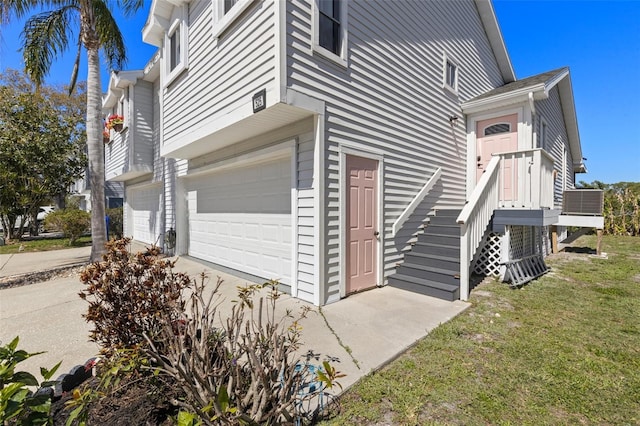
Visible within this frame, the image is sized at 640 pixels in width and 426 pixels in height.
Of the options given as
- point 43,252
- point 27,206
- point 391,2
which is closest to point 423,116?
point 391,2

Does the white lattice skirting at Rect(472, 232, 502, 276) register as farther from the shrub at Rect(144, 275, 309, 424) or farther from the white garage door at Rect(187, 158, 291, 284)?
the shrub at Rect(144, 275, 309, 424)

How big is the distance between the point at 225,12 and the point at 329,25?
201 centimetres

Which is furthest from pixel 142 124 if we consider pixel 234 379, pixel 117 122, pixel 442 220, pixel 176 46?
pixel 234 379

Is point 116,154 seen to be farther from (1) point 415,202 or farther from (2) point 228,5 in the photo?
(1) point 415,202

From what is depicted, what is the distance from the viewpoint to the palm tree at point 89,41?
24.6 ft

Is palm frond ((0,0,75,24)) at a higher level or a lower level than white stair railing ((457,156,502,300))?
higher

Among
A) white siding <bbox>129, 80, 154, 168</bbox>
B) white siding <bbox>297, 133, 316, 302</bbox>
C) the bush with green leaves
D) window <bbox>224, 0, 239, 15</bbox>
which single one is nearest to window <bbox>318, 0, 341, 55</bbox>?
white siding <bbox>297, 133, 316, 302</bbox>

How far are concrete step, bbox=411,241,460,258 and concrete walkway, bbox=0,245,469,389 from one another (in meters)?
1.09

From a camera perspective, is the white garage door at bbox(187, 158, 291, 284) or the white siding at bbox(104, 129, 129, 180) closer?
the white garage door at bbox(187, 158, 291, 284)

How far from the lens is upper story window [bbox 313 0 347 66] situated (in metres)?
4.43

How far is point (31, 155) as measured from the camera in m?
11.4

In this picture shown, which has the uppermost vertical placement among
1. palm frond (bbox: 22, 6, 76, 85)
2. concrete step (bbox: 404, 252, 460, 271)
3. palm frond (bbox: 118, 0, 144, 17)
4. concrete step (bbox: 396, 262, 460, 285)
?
palm frond (bbox: 118, 0, 144, 17)

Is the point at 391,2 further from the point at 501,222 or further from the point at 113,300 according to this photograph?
the point at 113,300

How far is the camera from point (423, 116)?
670cm
